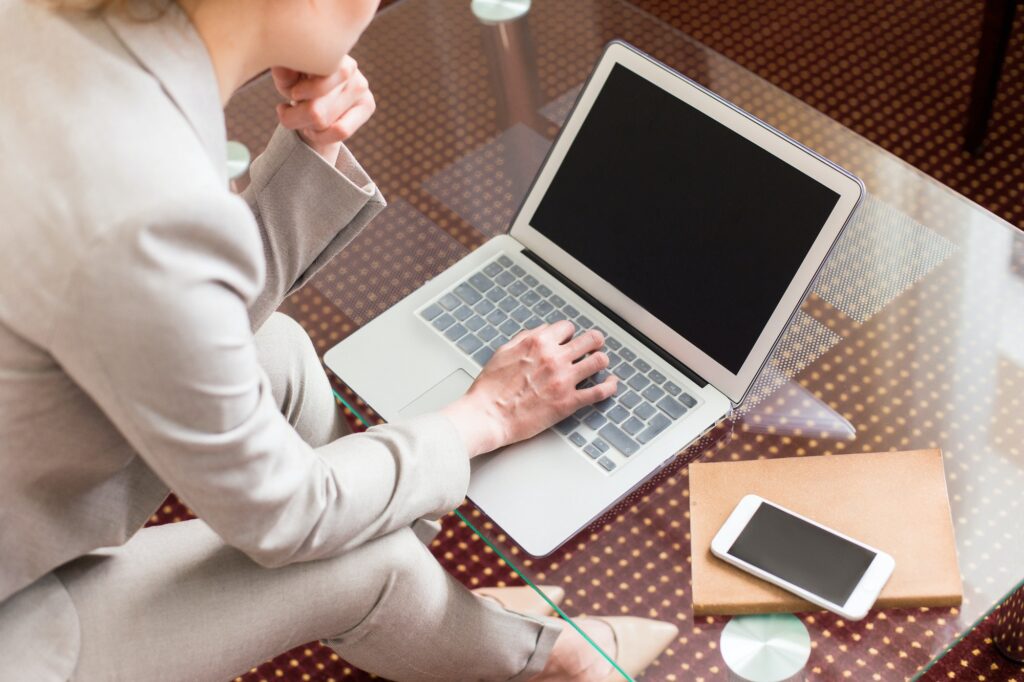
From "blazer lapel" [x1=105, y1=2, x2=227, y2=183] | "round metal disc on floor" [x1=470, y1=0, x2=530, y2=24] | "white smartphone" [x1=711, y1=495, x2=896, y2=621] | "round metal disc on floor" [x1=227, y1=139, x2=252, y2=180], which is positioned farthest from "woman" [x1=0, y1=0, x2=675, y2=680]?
"round metal disc on floor" [x1=470, y1=0, x2=530, y2=24]

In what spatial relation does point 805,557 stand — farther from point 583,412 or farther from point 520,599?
point 520,599

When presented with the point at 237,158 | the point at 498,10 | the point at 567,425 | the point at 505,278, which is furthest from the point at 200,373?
the point at 498,10

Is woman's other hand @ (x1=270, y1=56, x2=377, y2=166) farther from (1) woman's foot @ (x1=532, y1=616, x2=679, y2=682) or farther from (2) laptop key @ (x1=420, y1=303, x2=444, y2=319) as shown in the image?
(1) woman's foot @ (x1=532, y1=616, x2=679, y2=682)

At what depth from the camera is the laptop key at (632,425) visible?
125cm

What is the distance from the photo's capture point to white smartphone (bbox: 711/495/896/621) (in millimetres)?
1128

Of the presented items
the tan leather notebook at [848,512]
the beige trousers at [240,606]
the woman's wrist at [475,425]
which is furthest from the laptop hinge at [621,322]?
the beige trousers at [240,606]

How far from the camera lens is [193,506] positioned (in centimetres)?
102

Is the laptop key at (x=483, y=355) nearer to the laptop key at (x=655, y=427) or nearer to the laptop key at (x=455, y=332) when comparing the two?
the laptop key at (x=455, y=332)

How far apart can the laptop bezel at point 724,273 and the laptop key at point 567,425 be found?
14 centimetres

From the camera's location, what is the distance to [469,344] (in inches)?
53.4

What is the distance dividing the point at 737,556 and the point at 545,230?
0.46m

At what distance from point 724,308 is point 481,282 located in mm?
290

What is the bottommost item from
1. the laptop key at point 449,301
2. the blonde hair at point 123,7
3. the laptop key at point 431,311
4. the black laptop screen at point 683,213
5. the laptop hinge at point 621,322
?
the laptop key at point 431,311

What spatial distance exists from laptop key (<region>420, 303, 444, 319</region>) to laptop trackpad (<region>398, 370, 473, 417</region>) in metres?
0.09
